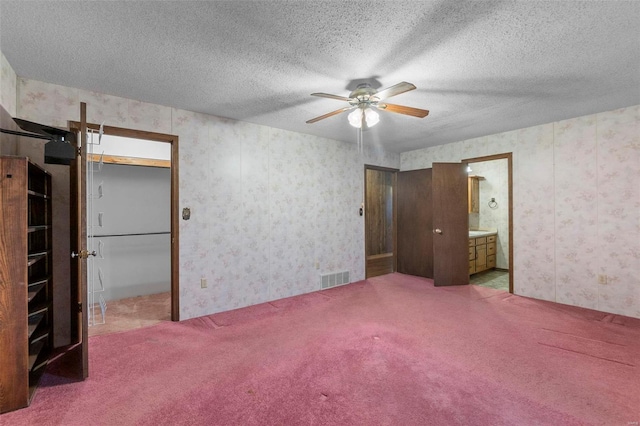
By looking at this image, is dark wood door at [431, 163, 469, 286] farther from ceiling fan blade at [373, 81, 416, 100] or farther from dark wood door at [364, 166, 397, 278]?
ceiling fan blade at [373, 81, 416, 100]

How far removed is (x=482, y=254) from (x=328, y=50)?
5.14 meters

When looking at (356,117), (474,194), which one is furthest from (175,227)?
(474,194)

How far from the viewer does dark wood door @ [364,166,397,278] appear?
233 inches

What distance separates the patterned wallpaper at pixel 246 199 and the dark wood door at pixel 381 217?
1.03 m

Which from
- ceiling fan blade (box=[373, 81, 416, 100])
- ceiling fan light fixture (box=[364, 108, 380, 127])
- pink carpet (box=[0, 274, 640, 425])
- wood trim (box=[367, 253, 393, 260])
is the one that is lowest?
pink carpet (box=[0, 274, 640, 425])

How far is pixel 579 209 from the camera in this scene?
3725 millimetres

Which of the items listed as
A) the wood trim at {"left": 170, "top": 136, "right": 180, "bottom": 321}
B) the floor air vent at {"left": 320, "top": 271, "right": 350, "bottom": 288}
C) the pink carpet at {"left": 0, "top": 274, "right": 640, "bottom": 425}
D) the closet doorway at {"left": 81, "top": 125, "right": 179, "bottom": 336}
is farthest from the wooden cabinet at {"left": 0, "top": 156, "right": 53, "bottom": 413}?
the floor air vent at {"left": 320, "top": 271, "right": 350, "bottom": 288}

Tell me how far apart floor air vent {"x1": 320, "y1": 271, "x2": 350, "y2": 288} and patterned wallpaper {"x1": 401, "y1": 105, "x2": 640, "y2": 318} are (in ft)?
8.25

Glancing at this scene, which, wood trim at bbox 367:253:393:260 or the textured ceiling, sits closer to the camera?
the textured ceiling

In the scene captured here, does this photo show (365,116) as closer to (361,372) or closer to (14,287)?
(361,372)

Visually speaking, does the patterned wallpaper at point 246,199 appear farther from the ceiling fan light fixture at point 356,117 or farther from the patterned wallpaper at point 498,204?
the patterned wallpaper at point 498,204

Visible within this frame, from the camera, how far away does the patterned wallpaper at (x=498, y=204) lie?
19.6 feet

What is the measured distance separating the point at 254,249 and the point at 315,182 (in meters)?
1.43

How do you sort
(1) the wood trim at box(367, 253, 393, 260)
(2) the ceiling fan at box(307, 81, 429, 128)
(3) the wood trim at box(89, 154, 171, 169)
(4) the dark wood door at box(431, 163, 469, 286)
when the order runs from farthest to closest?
(1) the wood trim at box(367, 253, 393, 260) → (4) the dark wood door at box(431, 163, 469, 286) → (3) the wood trim at box(89, 154, 171, 169) → (2) the ceiling fan at box(307, 81, 429, 128)
